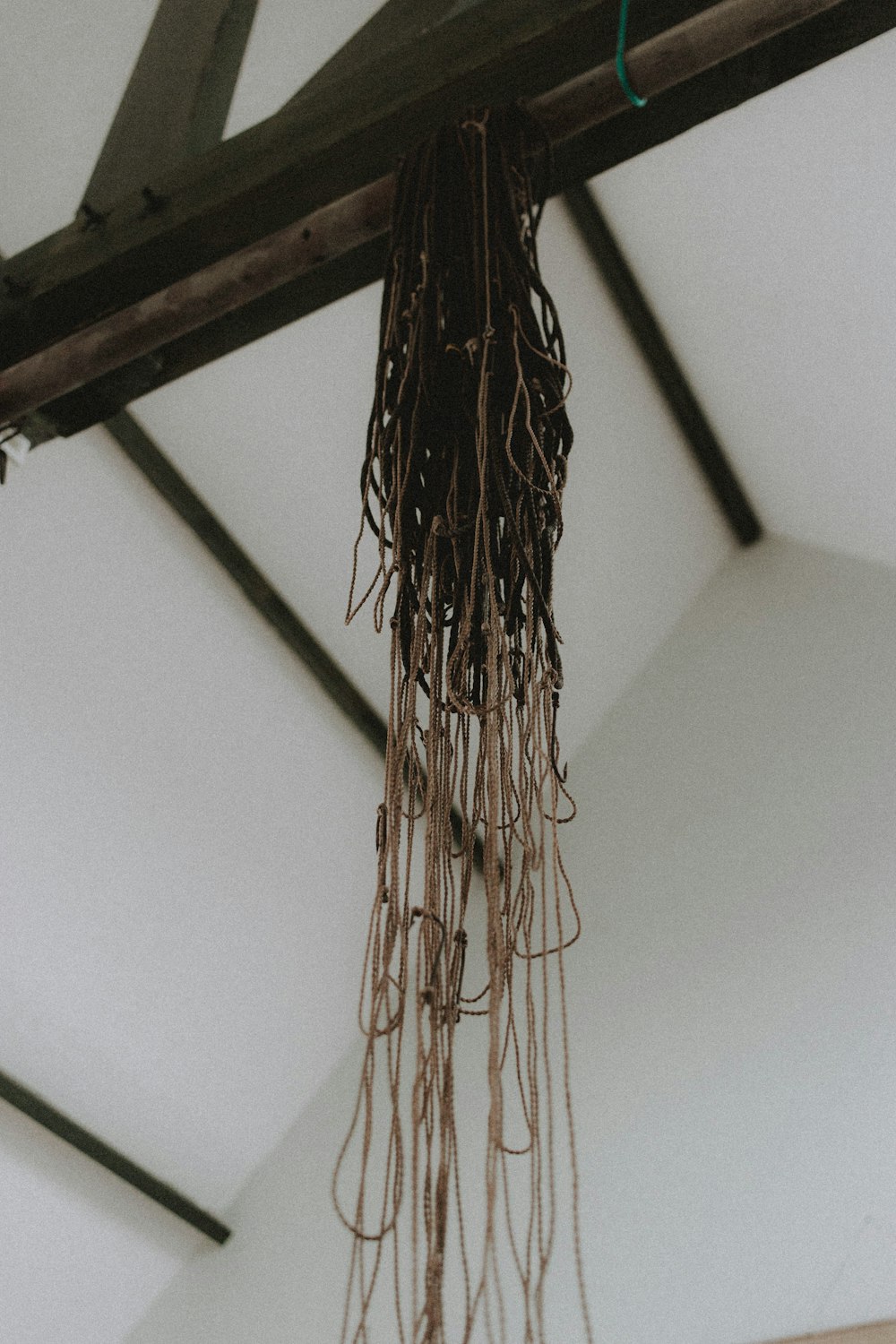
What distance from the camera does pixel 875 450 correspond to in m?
3.63

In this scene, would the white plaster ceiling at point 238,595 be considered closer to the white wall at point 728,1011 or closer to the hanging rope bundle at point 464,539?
the white wall at point 728,1011

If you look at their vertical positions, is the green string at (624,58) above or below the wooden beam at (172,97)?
above

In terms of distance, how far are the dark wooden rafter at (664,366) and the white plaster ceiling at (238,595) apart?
57 millimetres

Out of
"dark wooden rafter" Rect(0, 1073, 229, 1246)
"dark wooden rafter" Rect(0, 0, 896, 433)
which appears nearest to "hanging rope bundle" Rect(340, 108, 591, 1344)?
"dark wooden rafter" Rect(0, 0, 896, 433)

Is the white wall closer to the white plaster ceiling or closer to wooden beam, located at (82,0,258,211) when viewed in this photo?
the white plaster ceiling

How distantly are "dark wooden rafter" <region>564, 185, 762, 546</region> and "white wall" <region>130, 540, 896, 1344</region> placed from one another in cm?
24

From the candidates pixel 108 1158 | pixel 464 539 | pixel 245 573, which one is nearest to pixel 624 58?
pixel 464 539

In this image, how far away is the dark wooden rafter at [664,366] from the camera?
368 cm

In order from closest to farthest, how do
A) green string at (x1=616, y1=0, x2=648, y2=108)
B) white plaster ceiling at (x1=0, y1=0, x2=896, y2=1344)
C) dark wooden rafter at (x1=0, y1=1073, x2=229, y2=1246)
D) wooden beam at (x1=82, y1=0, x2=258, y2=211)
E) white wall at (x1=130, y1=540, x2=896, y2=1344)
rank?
green string at (x1=616, y1=0, x2=648, y2=108)
wooden beam at (x1=82, y1=0, x2=258, y2=211)
white wall at (x1=130, y1=540, x2=896, y2=1344)
white plaster ceiling at (x1=0, y1=0, x2=896, y2=1344)
dark wooden rafter at (x1=0, y1=1073, x2=229, y2=1246)

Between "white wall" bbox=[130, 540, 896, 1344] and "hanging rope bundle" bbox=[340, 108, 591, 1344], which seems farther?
"white wall" bbox=[130, 540, 896, 1344]

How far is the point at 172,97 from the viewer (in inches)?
78.1

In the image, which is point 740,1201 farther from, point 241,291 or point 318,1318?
point 241,291

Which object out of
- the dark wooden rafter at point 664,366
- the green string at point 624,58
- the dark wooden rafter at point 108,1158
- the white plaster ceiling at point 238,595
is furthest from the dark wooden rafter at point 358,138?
the dark wooden rafter at point 108,1158

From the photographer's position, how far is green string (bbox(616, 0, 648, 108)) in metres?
1.62
